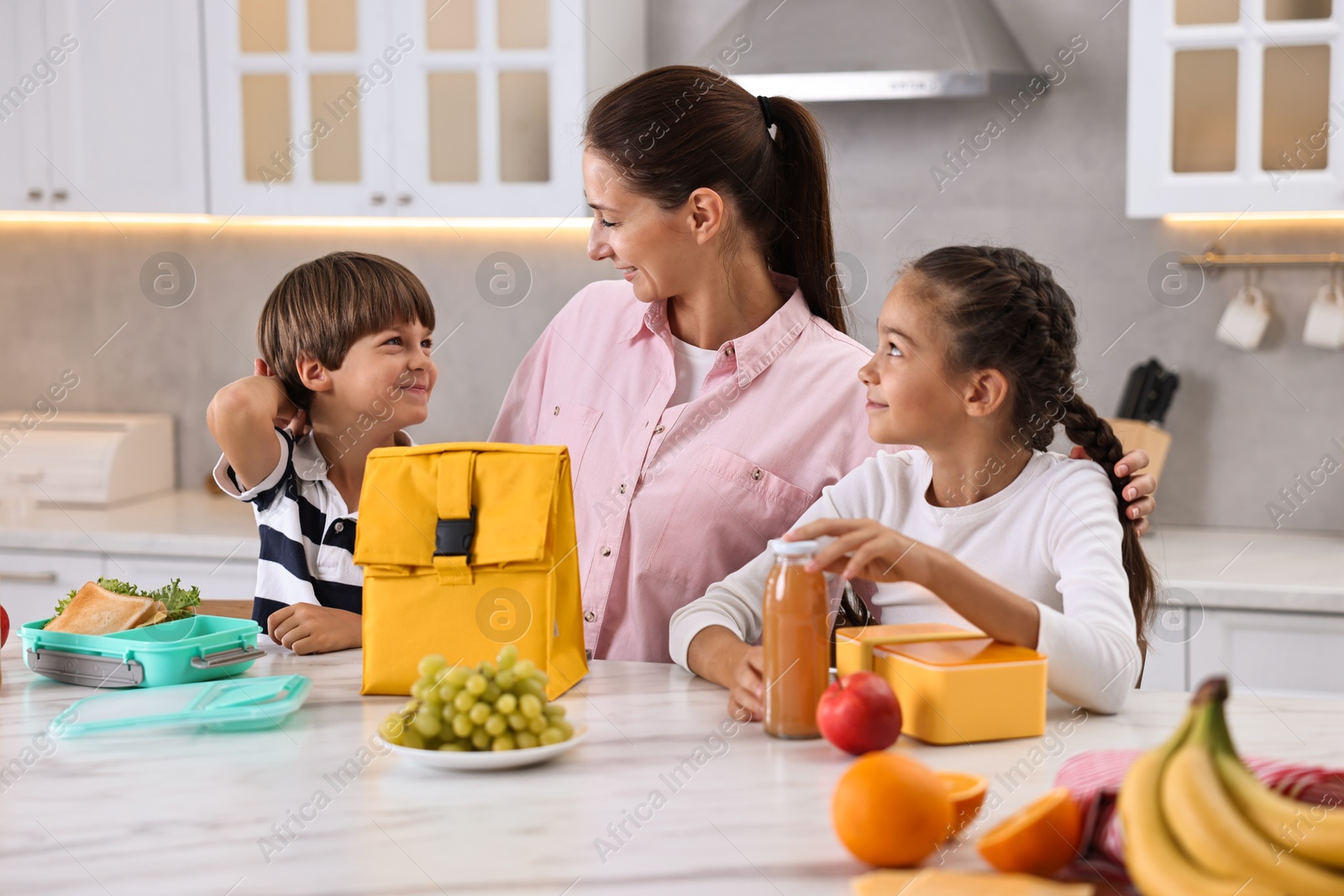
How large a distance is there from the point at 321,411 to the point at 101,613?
528 mm

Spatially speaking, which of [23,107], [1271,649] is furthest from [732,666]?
[23,107]

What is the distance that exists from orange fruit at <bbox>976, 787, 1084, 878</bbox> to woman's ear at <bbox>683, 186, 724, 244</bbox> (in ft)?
3.33

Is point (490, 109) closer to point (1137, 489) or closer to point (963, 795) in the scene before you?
point (1137, 489)

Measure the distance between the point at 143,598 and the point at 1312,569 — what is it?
7.16 feet

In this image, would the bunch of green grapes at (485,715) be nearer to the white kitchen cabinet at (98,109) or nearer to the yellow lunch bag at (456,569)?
the yellow lunch bag at (456,569)

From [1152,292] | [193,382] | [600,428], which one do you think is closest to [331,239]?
[193,382]

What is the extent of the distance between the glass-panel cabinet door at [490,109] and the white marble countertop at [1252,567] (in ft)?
5.02

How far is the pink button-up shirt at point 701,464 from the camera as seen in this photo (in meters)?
1.63

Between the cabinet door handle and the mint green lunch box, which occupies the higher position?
the mint green lunch box

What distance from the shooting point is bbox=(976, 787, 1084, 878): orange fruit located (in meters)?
0.80

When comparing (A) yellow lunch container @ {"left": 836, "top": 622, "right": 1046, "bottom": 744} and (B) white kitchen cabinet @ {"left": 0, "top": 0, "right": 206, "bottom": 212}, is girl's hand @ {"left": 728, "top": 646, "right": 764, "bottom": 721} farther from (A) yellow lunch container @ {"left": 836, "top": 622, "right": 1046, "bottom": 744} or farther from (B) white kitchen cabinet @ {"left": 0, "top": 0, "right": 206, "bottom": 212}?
(B) white kitchen cabinet @ {"left": 0, "top": 0, "right": 206, "bottom": 212}

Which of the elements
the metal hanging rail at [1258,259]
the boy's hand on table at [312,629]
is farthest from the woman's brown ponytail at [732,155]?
the metal hanging rail at [1258,259]

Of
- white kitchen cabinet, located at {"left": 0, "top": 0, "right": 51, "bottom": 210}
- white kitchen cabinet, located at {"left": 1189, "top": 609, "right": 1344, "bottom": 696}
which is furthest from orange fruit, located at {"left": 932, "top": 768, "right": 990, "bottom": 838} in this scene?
white kitchen cabinet, located at {"left": 0, "top": 0, "right": 51, "bottom": 210}

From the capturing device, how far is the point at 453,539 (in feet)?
3.98
